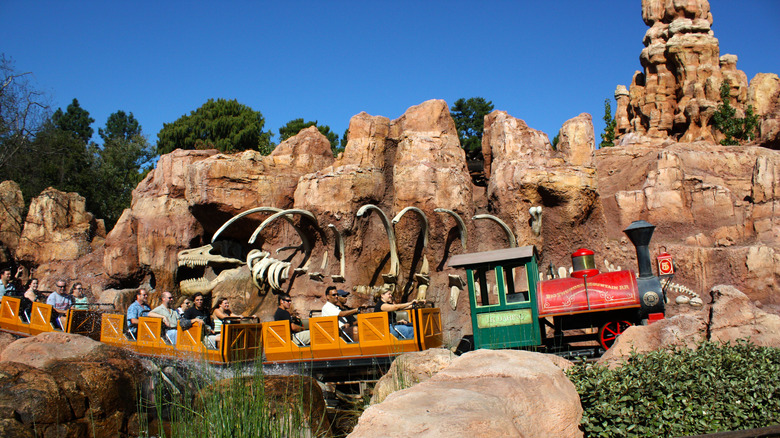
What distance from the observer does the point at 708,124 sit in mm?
27734

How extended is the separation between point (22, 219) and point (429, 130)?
1958cm

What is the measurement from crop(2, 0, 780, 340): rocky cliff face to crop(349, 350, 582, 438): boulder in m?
8.61

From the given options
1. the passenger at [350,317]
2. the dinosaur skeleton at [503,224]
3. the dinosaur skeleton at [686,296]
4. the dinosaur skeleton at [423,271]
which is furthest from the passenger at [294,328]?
the dinosaur skeleton at [686,296]

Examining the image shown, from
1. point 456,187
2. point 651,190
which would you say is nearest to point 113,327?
point 456,187

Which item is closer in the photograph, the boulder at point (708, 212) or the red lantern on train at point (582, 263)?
the red lantern on train at point (582, 263)

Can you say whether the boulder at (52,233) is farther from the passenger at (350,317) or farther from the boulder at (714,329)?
the boulder at (714,329)

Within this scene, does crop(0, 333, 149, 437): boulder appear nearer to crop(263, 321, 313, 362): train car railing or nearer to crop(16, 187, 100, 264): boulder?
crop(263, 321, 313, 362): train car railing

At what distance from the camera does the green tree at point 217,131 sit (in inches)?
1425

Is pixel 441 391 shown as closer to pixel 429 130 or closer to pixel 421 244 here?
pixel 421 244

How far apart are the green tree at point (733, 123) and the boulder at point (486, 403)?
2387 cm

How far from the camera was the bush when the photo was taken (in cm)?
521

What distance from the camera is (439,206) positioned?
16.5 meters

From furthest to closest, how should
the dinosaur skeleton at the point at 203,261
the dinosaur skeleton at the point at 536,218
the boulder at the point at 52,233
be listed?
the boulder at the point at 52,233
the dinosaur skeleton at the point at 203,261
the dinosaur skeleton at the point at 536,218

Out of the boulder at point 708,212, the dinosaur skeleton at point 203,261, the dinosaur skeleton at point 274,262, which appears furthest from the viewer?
the dinosaur skeleton at point 203,261
